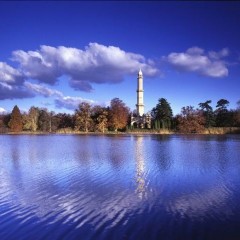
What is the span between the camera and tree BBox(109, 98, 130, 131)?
310ft

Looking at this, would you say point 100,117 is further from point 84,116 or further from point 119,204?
point 119,204

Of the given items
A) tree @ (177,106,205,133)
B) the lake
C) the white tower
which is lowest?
the lake

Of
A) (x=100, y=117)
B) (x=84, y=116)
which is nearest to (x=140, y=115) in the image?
(x=100, y=117)

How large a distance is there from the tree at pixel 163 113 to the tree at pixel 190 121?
4077mm

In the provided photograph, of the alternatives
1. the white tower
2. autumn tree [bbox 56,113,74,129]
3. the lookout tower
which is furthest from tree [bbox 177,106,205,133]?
autumn tree [bbox 56,113,74,129]

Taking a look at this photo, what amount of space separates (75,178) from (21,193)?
403 cm

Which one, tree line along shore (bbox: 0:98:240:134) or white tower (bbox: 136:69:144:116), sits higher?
white tower (bbox: 136:69:144:116)

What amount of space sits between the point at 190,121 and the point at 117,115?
20.0 m

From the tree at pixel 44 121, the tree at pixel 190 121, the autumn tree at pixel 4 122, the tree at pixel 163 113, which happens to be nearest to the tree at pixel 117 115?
the tree at pixel 163 113

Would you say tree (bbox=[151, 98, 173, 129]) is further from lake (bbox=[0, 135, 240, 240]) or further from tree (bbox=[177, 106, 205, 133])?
A: lake (bbox=[0, 135, 240, 240])

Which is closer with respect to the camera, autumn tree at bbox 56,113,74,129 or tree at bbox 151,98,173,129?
tree at bbox 151,98,173,129

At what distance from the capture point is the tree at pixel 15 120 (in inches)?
4060

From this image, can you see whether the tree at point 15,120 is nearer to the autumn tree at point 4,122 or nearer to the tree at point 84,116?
the autumn tree at point 4,122

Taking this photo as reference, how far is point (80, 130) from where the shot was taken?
9631 cm
